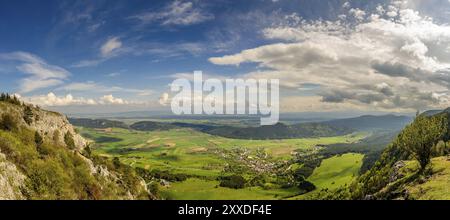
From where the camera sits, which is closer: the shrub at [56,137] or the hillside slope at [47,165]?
the hillside slope at [47,165]

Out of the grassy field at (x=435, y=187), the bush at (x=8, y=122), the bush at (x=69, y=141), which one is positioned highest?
the bush at (x=8, y=122)

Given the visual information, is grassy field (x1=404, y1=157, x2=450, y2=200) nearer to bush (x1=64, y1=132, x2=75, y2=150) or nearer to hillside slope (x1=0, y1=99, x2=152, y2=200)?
hillside slope (x1=0, y1=99, x2=152, y2=200)

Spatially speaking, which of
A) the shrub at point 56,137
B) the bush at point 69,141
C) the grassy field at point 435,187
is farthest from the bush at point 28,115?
the grassy field at point 435,187

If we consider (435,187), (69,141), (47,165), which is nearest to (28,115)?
(69,141)

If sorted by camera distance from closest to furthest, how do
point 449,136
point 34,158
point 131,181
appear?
point 34,158
point 131,181
point 449,136

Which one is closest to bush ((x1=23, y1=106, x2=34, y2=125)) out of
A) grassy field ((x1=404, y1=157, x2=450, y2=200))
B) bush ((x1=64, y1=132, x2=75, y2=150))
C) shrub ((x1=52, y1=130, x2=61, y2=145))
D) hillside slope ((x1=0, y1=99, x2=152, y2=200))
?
hillside slope ((x1=0, y1=99, x2=152, y2=200))

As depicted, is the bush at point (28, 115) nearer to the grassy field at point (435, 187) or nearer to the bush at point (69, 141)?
the bush at point (69, 141)

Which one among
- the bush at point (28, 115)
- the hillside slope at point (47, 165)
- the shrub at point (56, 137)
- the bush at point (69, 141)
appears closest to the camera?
the hillside slope at point (47, 165)
